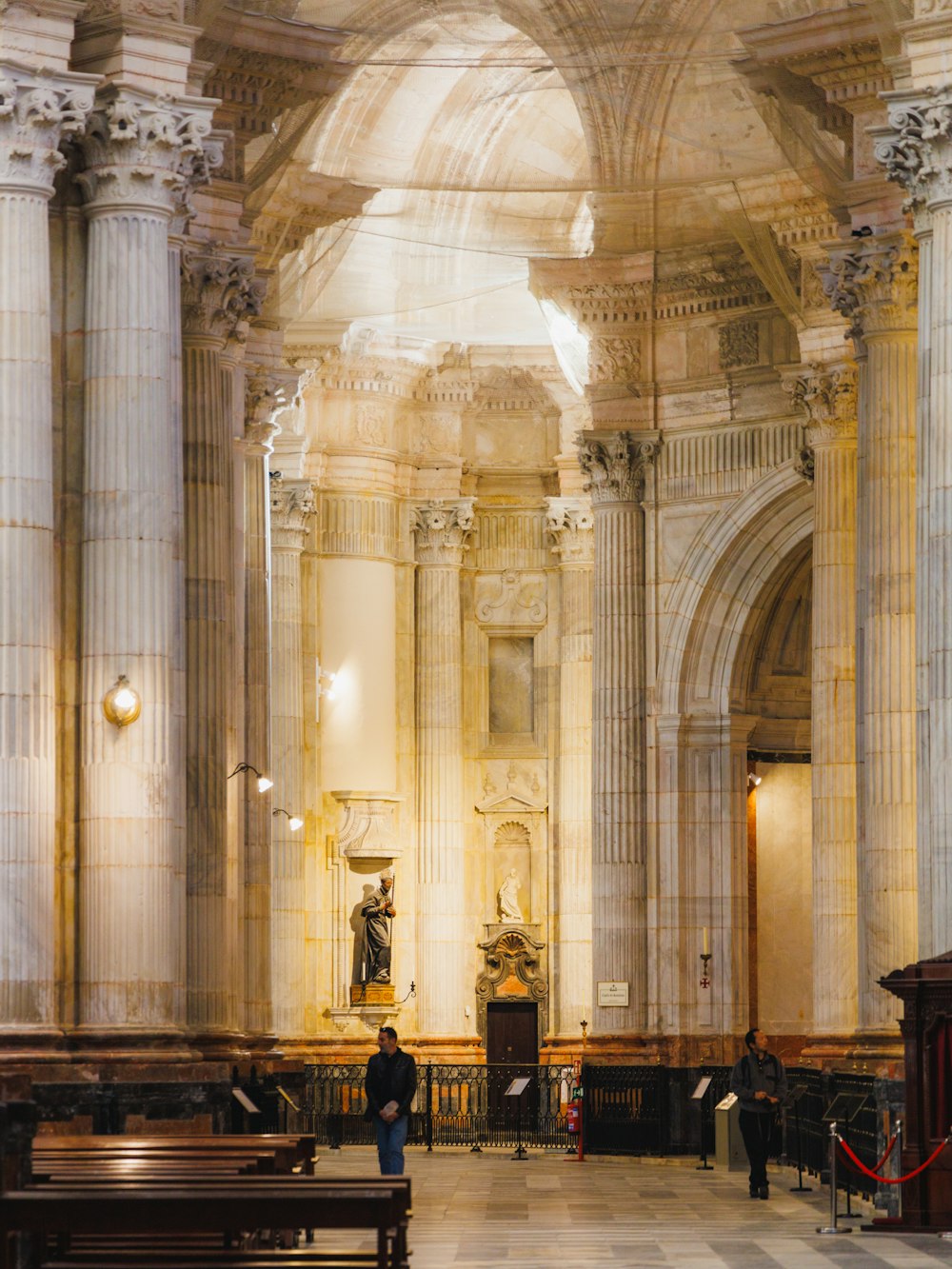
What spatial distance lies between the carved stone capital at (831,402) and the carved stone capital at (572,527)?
35.7ft

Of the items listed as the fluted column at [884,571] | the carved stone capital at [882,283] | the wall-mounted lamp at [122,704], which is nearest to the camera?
the wall-mounted lamp at [122,704]

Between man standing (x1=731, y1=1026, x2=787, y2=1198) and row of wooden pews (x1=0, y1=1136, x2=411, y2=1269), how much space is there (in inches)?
445

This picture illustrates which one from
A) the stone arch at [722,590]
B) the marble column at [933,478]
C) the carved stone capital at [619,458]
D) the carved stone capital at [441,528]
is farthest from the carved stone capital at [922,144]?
the carved stone capital at [441,528]

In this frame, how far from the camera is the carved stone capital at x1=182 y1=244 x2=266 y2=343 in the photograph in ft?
95.8

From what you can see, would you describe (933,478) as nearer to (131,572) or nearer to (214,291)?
(131,572)

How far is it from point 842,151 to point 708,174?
7.76 metres

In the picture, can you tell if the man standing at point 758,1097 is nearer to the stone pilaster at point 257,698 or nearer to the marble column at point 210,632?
the marble column at point 210,632

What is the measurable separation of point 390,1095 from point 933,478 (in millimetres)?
7196

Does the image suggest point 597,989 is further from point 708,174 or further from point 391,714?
point 708,174

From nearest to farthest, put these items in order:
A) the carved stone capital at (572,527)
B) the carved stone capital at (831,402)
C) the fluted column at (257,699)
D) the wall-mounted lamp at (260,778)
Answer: the wall-mounted lamp at (260,778), the fluted column at (257,699), the carved stone capital at (831,402), the carved stone capital at (572,527)

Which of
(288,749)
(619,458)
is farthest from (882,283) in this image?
(288,749)

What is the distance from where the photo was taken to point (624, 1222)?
2434cm

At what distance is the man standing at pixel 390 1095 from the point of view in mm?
24000

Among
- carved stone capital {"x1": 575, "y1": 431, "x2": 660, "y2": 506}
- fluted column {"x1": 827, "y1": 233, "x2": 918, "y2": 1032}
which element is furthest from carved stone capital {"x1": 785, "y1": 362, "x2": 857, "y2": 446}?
fluted column {"x1": 827, "y1": 233, "x2": 918, "y2": 1032}
